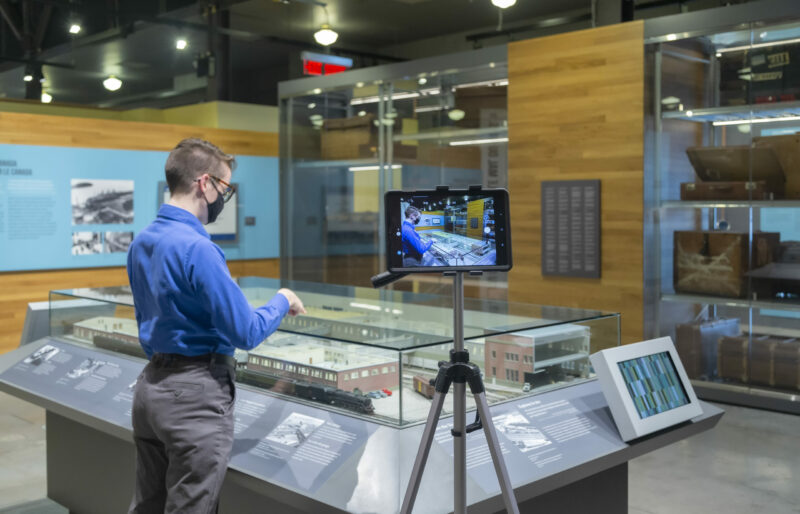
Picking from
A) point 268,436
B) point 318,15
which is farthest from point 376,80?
point 268,436

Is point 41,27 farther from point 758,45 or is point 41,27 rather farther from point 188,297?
point 188,297

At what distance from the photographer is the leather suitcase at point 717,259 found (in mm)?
5445

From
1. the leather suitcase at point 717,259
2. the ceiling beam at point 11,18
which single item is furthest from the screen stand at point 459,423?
the ceiling beam at point 11,18

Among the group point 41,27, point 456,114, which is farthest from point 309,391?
point 41,27

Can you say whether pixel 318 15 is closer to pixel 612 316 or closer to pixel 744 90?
pixel 744 90

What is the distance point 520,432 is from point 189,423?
3.13ft

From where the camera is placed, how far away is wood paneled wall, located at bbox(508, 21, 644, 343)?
19.1ft

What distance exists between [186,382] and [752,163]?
15.2 ft

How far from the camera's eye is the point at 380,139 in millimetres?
7695

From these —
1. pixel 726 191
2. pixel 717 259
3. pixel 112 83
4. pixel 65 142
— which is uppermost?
pixel 112 83

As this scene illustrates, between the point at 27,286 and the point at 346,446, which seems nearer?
the point at 346,446

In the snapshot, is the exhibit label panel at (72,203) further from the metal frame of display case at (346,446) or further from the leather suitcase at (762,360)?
the leather suitcase at (762,360)

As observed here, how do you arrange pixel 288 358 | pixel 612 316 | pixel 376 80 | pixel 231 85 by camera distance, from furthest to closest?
pixel 231 85
pixel 376 80
pixel 612 316
pixel 288 358

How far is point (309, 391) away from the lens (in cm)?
242
